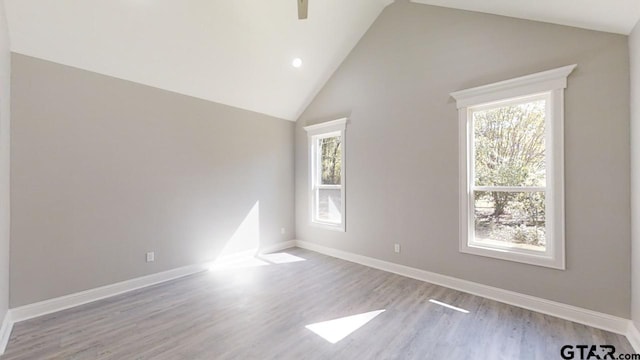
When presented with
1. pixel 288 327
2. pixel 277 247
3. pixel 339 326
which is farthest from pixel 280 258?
pixel 339 326

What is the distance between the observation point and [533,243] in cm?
291

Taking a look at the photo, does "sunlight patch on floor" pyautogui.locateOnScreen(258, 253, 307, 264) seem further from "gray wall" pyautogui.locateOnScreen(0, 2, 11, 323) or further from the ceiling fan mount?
the ceiling fan mount

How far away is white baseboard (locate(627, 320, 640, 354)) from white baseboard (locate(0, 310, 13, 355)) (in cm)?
500

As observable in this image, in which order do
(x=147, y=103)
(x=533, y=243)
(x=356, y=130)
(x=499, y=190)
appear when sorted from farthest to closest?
(x=356, y=130) < (x=147, y=103) < (x=499, y=190) < (x=533, y=243)

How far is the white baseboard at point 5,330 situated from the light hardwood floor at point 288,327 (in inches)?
1.7

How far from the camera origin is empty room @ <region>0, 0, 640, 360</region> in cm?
238

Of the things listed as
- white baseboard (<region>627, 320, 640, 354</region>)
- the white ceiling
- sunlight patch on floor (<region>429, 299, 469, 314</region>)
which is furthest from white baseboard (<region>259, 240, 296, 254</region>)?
the white ceiling

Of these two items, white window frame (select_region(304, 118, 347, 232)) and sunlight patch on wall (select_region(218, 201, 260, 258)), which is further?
white window frame (select_region(304, 118, 347, 232))

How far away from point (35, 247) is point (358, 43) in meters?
4.86

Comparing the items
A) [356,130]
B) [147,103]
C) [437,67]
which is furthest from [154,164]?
[437,67]

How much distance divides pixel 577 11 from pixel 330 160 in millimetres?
3549

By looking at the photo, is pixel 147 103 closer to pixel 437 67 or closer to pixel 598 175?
pixel 437 67

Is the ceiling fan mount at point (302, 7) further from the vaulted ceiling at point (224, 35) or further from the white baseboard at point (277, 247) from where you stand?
the white baseboard at point (277, 247)

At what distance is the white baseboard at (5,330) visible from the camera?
2213mm
